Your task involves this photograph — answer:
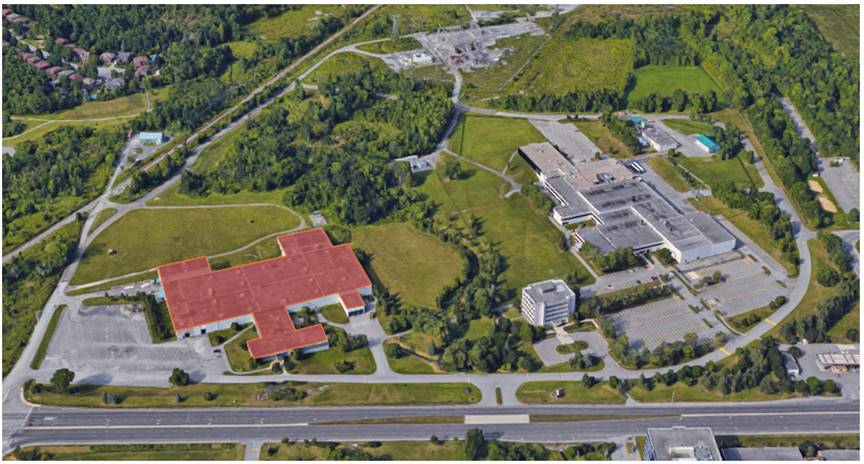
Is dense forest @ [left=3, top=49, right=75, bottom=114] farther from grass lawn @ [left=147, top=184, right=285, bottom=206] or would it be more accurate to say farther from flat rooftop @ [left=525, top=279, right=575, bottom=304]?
flat rooftop @ [left=525, top=279, right=575, bottom=304]

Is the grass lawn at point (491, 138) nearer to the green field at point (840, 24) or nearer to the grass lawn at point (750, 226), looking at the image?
the grass lawn at point (750, 226)

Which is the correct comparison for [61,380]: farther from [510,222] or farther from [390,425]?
[510,222]

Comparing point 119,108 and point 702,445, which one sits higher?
point 702,445

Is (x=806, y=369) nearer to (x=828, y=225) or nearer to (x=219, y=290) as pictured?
(x=828, y=225)

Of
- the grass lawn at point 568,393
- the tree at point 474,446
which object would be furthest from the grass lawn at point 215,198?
the tree at point 474,446

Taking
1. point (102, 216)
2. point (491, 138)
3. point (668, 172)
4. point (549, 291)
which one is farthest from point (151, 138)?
point (668, 172)

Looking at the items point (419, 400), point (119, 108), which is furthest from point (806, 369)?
point (119, 108)
